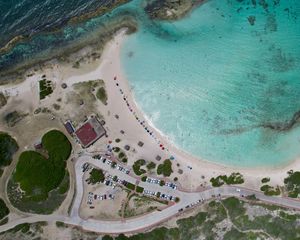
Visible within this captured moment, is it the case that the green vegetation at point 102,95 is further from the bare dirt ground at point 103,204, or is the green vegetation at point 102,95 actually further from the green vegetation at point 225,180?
the green vegetation at point 225,180

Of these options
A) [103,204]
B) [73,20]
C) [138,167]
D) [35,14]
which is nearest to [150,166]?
[138,167]

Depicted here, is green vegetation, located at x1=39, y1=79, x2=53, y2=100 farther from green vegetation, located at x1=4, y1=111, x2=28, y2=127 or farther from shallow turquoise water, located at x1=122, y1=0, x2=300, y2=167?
shallow turquoise water, located at x1=122, y1=0, x2=300, y2=167

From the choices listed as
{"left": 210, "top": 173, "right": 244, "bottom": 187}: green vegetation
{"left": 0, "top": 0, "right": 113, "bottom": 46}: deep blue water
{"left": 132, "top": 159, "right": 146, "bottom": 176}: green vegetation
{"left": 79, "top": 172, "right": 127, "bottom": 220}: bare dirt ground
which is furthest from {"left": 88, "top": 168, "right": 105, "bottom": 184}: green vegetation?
{"left": 0, "top": 0, "right": 113, "bottom": 46}: deep blue water

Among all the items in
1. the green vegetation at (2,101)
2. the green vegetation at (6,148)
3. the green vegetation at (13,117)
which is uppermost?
the green vegetation at (2,101)

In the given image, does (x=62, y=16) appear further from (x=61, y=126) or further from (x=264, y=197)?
(x=264, y=197)

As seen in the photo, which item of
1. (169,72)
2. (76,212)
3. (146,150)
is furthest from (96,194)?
(169,72)

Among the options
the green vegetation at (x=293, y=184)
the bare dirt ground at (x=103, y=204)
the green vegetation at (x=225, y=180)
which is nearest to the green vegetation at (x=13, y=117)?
the bare dirt ground at (x=103, y=204)
